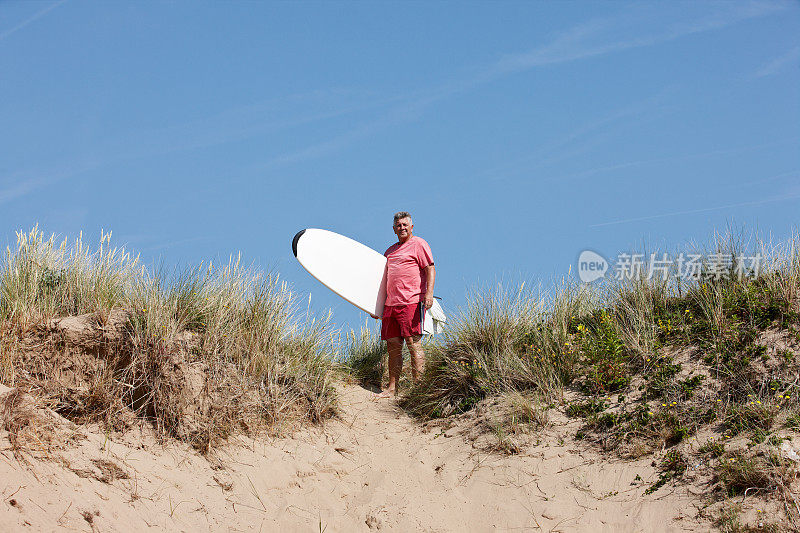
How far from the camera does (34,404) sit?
5.66 m

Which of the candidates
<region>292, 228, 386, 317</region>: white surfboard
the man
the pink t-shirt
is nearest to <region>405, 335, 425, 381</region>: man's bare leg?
the man

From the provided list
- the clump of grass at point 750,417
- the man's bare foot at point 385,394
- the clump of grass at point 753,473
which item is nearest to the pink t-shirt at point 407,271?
the man's bare foot at point 385,394

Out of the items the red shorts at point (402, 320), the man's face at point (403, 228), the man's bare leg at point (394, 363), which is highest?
the man's face at point (403, 228)

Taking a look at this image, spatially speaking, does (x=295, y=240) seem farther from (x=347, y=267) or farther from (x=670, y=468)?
(x=670, y=468)

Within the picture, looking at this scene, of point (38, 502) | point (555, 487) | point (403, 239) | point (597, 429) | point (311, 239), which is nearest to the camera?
point (38, 502)

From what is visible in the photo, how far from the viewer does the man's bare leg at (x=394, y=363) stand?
28.5 ft

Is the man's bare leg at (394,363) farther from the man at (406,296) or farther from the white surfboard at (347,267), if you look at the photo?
the white surfboard at (347,267)

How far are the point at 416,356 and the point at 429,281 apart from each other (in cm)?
98

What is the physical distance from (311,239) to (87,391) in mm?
4032

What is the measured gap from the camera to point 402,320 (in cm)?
854

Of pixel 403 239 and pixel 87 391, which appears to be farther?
pixel 403 239

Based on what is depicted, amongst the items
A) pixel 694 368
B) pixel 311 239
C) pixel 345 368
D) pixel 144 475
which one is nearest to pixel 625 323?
pixel 694 368

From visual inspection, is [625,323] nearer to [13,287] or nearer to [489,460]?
[489,460]

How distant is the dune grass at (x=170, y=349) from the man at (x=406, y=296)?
0.84 meters
